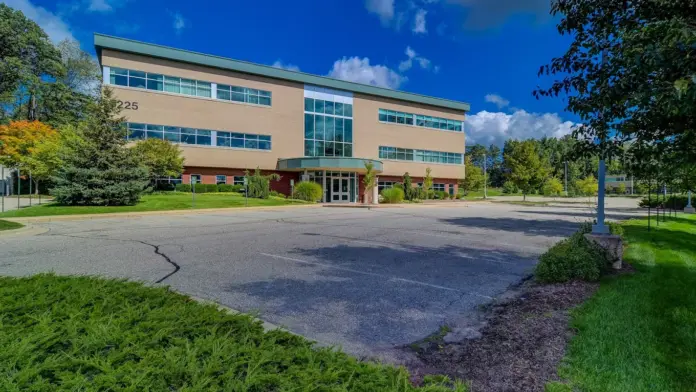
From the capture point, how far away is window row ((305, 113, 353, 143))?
40406mm

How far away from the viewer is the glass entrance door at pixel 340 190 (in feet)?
129

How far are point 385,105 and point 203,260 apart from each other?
4023 centimetres

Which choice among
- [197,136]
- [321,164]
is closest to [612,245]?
[321,164]

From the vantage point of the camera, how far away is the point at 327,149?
41.5 meters

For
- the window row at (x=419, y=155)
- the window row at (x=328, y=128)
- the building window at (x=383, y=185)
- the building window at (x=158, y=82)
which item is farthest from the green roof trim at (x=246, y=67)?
the building window at (x=383, y=185)

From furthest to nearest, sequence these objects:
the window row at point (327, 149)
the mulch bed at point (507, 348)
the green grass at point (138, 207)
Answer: the window row at point (327, 149), the green grass at point (138, 207), the mulch bed at point (507, 348)

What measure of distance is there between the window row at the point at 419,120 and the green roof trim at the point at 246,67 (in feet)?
5.99

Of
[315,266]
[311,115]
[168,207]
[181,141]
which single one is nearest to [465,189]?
[311,115]

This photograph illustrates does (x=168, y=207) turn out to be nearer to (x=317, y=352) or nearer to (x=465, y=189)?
(x=317, y=352)

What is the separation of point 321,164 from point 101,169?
18486mm

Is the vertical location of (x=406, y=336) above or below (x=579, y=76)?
below

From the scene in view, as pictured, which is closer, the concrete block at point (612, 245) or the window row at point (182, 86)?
the concrete block at point (612, 245)

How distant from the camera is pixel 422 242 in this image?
424 inches

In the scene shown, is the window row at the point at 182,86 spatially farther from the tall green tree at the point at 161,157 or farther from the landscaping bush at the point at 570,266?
the landscaping bush at the point at 570,266
